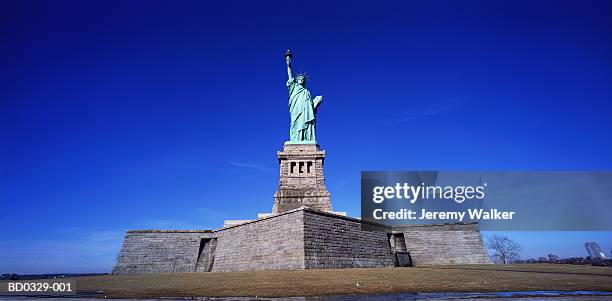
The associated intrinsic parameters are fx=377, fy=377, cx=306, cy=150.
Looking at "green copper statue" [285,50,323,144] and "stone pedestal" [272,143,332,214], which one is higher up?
"green copper statue" [285,50,323,144]

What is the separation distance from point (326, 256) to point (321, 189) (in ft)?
43.4

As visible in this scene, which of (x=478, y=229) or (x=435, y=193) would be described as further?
(x=478, y=229)

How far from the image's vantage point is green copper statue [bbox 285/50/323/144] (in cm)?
3956

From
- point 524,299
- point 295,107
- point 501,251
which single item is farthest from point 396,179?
point 501,251

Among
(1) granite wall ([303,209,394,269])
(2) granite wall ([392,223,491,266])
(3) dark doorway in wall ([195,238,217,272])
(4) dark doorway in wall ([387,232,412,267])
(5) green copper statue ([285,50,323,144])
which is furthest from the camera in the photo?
(5) green copper statue ([285,50,323,144])

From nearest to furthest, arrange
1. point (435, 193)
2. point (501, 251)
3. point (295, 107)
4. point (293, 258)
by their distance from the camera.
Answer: point (293, 258) → point (435, 193) → point (295, 107) → point (501, 251)

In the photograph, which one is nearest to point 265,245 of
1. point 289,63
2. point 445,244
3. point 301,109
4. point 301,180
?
point 301,180

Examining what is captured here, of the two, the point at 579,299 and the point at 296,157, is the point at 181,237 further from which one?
the point at 579,299

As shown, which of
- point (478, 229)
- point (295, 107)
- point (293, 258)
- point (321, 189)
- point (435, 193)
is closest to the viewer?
point (293, 258)

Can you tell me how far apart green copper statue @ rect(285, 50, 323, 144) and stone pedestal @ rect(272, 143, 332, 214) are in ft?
6.25

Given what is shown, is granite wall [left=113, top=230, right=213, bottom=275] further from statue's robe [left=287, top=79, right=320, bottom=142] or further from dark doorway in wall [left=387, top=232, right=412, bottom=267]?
dark doorway in wall [left=387, top=232, right=412, bottom=267]

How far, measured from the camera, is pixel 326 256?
22078 millimetres

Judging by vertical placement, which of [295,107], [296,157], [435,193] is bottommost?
[435,193]

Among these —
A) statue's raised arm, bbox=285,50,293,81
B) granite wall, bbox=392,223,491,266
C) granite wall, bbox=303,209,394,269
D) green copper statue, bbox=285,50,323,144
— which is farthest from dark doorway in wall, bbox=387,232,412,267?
statue's raised arm, bbox=285,50,293,81
